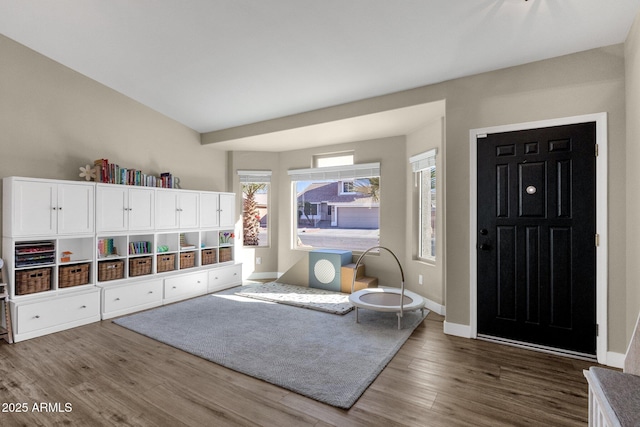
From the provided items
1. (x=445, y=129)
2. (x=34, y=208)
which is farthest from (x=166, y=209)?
(x=445, y=129)

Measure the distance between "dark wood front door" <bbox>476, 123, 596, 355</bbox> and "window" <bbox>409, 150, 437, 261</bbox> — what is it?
3.65 feet

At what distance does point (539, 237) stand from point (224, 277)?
4449 millimetres

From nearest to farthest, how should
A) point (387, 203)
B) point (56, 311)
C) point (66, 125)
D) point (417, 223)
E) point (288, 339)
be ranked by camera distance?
point (288, 339), point (56, 311), point (66, 125), point (417, 223), point (387, 203)

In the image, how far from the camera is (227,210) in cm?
545

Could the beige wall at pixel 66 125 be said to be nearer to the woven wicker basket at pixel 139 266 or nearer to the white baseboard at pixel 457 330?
the woven wicker basket at pixel 139 266

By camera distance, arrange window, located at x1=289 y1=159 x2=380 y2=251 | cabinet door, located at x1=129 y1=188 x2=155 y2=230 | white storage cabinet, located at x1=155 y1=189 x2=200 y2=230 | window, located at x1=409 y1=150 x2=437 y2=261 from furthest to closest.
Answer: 1. window, located at x1=289 y1=159 x2=380 y2=251
2. white storage cabinet, located at x1=155 y1=189 x2=200 y2=230
3. window, located at x1=409 y1=150 x2=437 y2=261
4. cabinet door, located at x1=129 y1=188 x2=155 y2=230

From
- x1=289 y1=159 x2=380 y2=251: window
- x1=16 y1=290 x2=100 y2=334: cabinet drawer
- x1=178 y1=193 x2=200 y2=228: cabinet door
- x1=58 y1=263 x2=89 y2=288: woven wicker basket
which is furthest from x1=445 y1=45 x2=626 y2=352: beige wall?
x1=58 y1=263 x2=89 y2=288: woven wicker basket

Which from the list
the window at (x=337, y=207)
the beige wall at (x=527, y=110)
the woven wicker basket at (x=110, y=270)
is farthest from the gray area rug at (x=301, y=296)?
the woven wicker basket at (x=110, y=270)

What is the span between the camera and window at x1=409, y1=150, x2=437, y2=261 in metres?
4.30

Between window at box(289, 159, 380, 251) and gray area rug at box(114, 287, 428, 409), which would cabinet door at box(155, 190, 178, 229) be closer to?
gray area rug at box(114, 287, 428, 409)

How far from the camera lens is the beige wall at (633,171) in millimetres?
2314

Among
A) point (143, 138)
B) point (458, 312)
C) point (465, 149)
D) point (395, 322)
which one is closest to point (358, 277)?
point (395, 322)

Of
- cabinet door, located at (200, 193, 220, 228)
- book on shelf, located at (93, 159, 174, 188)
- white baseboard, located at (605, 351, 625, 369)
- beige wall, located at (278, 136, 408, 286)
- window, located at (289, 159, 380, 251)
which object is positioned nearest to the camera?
white baseboard, located at (605, 351, 625, 369)

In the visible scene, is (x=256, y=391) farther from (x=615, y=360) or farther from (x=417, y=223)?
(x=417, y=223)
